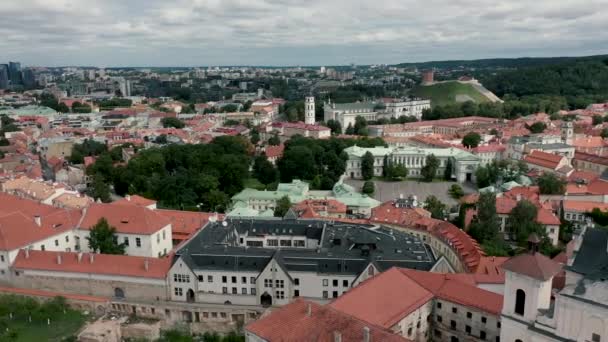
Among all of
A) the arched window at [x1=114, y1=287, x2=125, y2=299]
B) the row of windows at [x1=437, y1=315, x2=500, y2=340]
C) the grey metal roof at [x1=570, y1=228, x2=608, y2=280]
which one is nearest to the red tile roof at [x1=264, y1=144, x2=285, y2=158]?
the arched window at [x1=114, y1=287, x2=125, y2=299]

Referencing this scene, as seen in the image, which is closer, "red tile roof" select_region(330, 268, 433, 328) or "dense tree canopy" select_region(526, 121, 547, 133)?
"red tile roof" select_region(330, 268, 433, 328)

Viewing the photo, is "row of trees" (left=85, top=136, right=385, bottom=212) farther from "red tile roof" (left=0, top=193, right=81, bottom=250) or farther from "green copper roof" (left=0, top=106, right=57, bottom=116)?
"green copper roof" (left=0, top=106, right=57, bottom=116)

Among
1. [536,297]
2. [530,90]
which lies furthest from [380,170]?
[530,90]

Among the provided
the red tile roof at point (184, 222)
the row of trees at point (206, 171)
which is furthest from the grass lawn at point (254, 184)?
the red tile roof at point (184, 222)

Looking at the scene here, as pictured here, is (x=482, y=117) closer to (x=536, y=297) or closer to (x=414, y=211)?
(x=414, y=211)

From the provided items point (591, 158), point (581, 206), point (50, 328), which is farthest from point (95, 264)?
point (591, 158)

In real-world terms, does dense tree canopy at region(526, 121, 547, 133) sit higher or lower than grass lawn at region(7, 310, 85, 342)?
higher
